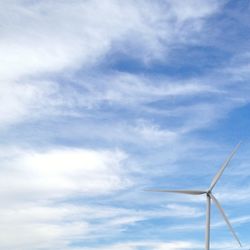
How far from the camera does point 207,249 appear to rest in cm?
9181

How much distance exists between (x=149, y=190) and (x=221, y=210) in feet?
49.1

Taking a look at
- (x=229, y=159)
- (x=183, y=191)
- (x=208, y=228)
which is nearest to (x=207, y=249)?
(x=208, y=228)

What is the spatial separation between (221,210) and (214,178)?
7.86 m

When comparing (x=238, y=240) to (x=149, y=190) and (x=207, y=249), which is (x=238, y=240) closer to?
(x=207, y=249)

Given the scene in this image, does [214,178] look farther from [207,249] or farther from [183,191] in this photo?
[207,249]

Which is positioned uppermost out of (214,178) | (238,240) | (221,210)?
(214,178)

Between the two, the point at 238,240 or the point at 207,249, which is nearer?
the point at 238,240

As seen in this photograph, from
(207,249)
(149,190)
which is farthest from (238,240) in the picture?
(149,190)

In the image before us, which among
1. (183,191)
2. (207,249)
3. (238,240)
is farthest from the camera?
(183,191)

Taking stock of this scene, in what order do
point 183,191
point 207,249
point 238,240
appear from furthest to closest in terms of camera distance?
point 183,191, point 207,249, point 238,240

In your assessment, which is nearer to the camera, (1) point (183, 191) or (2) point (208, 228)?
(2) point (208, 228)

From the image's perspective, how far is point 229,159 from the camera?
102438mm

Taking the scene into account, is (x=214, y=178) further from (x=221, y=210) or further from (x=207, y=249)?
(x=207, y=249)

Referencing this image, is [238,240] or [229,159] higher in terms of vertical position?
[229,159]
